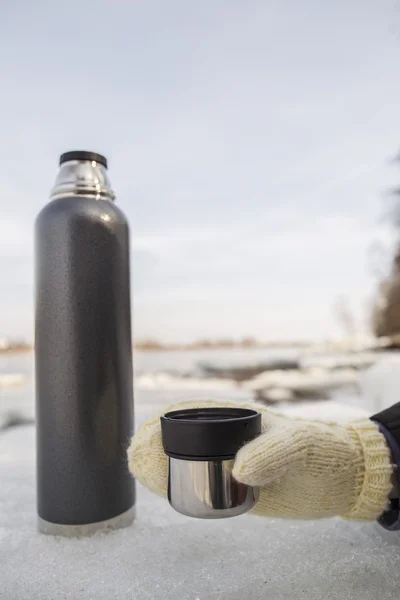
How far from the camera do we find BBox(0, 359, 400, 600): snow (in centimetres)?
55

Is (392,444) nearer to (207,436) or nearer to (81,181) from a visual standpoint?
(207,436)

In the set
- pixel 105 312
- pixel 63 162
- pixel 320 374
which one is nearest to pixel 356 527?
pixel 105 312

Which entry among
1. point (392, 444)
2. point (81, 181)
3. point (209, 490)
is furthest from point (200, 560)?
point (81, 181)

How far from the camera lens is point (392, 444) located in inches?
26.1

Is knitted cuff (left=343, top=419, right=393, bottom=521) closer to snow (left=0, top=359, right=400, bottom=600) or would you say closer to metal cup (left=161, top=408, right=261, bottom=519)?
snow (left=0, top=359, right=400, bottom=600)

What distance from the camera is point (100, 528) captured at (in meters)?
0.73

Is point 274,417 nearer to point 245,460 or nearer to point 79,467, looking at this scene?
point 245,460

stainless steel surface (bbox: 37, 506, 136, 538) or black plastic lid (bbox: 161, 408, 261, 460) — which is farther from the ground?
black plastic lid (bbox: 161, 408, 261, 460)

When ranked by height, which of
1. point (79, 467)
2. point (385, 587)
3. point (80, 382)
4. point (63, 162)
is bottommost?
point (385, 587)

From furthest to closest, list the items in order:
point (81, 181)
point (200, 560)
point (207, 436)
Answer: point (81, 181) < point (200, 560) < point (207, 436)

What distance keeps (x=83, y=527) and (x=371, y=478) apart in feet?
1.33

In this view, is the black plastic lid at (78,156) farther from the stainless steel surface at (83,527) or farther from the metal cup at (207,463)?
the stainless steel surface at (83,527)

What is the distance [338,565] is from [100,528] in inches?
13.1

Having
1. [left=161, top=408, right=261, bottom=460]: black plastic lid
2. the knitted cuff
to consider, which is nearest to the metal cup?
[left=161, top=408, right=261, bottom=460]: black plastic lid
